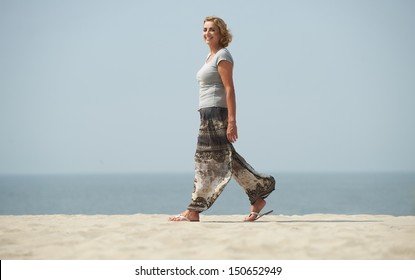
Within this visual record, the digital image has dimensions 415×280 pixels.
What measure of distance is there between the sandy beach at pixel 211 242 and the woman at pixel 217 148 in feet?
2.32

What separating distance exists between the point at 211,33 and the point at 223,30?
15 centimetres

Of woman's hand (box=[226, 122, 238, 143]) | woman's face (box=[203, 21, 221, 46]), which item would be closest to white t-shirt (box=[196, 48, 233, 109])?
woman's face (box=[203, 21, 221, 46])

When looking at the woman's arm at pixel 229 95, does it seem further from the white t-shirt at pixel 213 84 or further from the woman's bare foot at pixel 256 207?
the woman's bare foot at pixel 256 207

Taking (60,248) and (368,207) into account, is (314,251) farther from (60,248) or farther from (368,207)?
(368,207)

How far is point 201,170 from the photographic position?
771cm

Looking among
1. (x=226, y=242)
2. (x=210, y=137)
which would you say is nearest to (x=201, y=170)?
(x=210, y=137)

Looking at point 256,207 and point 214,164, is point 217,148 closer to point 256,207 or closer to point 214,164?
point 214,164

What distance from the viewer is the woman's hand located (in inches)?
297

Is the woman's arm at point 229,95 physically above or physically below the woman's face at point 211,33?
below

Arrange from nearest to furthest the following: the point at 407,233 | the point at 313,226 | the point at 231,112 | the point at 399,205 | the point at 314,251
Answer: the point at 314,251
the point at 407,233
the point at 313,226
the point at 231,112
the point at 399,205

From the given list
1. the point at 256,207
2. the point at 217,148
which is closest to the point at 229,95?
the point at 217,148

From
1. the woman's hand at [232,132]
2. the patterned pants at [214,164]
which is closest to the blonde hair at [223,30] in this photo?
the patterned pants at [214,164]

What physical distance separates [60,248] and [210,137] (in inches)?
97.3

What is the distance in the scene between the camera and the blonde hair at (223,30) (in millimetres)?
7914
